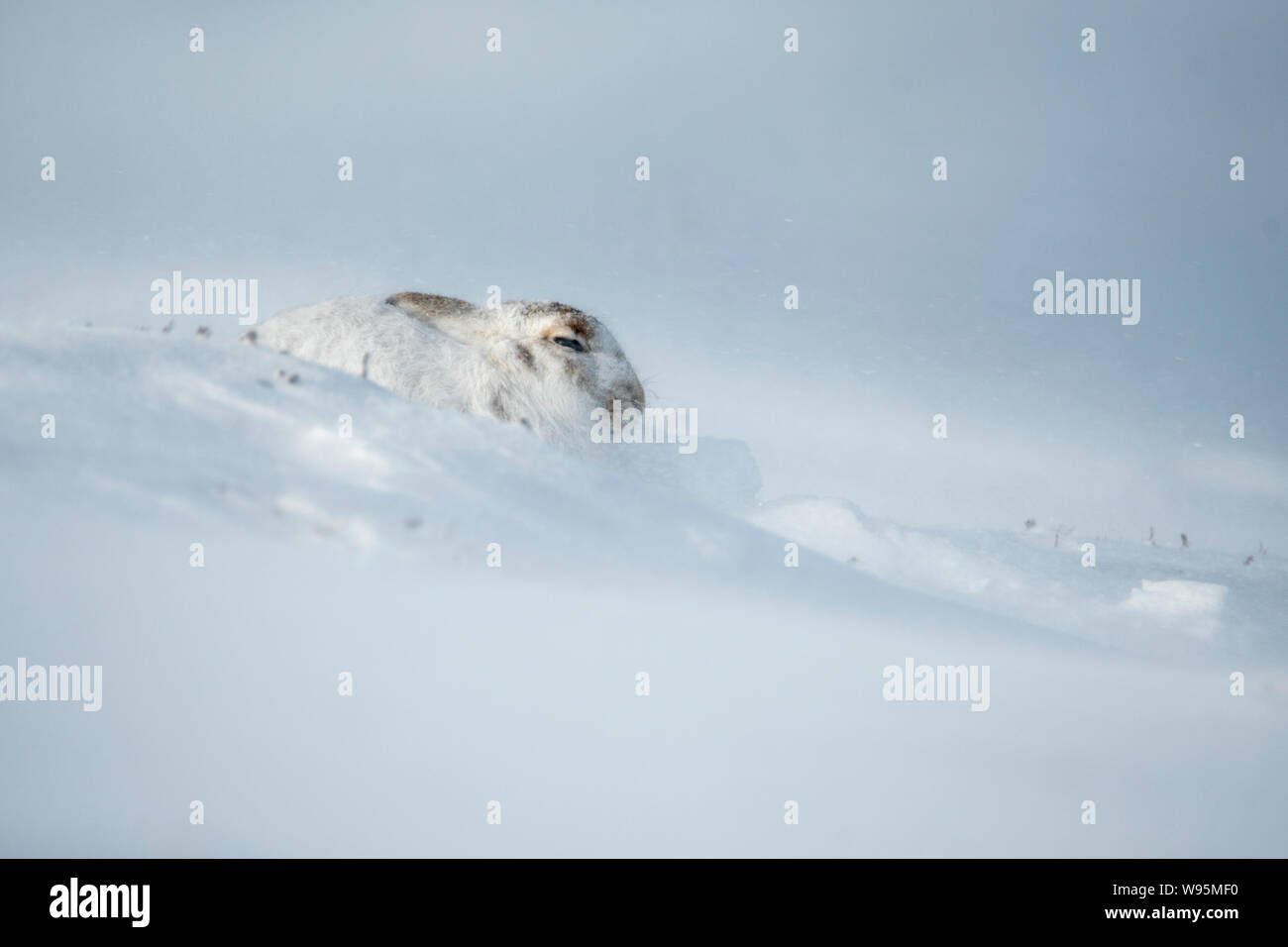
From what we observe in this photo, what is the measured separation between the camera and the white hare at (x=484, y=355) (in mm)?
5391

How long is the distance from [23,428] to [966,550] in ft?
15.8

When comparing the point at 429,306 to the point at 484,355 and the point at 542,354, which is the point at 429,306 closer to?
the point at 484,355

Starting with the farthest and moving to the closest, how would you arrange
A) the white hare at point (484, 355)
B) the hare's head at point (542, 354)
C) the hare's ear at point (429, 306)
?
1. the hare's ear at point (429, 306)
2. the hare's head at point (542, 354)
3. the white hare at point (484, 355)

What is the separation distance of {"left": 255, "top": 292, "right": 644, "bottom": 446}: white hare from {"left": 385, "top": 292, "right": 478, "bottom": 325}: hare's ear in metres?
0.01

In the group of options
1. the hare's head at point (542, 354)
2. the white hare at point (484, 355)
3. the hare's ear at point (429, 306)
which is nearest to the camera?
the white hare at point (484, 355)

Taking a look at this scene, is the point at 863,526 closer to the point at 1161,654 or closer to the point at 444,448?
the point at 1161,654

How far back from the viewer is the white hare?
5.39 meters

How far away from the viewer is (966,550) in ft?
19.6

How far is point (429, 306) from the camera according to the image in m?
6.41

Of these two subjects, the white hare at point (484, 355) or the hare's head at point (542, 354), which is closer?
the white hare at point (484, 355)

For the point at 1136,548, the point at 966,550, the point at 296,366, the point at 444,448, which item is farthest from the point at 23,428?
the point at 1136,548

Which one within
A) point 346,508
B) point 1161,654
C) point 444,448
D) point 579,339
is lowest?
point 1161,654

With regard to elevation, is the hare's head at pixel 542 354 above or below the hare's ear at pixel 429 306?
below

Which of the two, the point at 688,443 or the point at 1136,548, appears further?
the point at 1136,548
